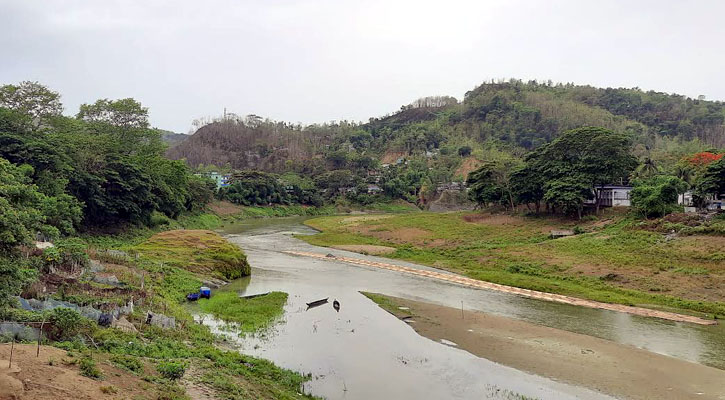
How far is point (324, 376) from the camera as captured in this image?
1888 cm

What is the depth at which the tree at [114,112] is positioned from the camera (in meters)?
64.2

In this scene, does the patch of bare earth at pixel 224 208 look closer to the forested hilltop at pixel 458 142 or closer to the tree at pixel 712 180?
the forested hilltop at pixel 458 142

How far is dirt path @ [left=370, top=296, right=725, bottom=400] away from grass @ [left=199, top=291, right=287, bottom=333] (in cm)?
786

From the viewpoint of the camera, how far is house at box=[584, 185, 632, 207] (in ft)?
201

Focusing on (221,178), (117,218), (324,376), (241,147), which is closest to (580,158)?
(324,376)

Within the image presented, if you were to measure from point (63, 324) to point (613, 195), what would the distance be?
64.0 metres

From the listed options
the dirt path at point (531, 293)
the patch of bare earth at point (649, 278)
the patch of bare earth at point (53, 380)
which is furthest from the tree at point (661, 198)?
the patch of bare earth at point (53, 380)

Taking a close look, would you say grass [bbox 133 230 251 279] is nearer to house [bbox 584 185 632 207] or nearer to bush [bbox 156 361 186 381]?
bush [bbox 156 361 186 381]

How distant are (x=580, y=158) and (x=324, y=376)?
54.0m

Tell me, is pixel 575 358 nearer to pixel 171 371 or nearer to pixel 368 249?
pixel 171 371

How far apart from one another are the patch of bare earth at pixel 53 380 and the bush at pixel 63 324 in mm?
2061

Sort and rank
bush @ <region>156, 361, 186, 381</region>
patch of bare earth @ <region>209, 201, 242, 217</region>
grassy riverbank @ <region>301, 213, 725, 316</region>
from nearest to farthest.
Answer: bush @ <region>156, 361, 186, 381</region> < grassy riverbank @ <region>301, 213, 725, 316</region> < patch of bare earth @ <region>209, 201, 242, 217</region>

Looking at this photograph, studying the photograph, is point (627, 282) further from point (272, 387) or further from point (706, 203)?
point (272, 387)

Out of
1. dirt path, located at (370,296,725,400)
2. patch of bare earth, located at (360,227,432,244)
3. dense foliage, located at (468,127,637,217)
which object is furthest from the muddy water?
dense foliage, located at (468,127,637,217)
